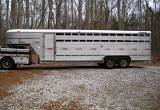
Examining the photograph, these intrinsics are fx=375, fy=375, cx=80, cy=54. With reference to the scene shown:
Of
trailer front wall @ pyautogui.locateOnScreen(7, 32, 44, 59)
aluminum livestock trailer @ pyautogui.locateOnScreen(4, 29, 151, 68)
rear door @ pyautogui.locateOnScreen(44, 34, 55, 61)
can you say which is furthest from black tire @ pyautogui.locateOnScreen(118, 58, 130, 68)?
trailer front wall @ pyautogui.locateOnScreen(7, 32, 44, 59)

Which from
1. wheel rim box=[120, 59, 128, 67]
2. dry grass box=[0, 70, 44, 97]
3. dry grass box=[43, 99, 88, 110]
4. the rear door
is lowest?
dry grass box=[43, 99, 88, 110]

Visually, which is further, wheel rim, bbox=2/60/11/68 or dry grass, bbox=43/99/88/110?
wheel rim, bbox=2/60/11/68

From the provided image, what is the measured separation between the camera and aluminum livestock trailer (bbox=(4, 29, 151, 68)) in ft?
87.1

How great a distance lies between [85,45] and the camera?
27375 millimetres

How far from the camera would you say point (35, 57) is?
26.5 meters

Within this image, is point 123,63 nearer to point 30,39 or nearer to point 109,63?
point 109,63

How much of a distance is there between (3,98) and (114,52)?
46.0 ft

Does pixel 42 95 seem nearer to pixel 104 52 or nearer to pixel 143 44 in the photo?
pixel 104 52

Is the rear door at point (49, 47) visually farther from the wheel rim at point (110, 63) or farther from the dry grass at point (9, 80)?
the dry grass at point (9, 80)

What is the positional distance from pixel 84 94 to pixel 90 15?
3480 centimetres

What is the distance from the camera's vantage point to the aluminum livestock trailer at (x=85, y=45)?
26.5 m

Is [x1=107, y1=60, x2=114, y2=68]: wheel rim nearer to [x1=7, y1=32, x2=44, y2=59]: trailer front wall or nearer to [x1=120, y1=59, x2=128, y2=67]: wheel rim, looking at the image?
[x1=120, y1=59, x2=128, y2=67]: wheel rim

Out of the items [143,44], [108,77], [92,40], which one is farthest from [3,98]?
[143,44]

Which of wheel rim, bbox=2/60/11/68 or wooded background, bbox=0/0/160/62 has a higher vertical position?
wooded background, bbox=0/0/160/62
